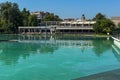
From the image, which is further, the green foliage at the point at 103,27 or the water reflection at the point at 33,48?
the green foliage at the point at 103,27

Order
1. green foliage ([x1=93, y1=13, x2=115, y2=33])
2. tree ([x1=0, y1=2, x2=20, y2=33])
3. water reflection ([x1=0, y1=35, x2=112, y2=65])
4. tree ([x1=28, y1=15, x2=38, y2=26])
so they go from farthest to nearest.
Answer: tree ([x1=28, y1=15, x2=38, y2=26]) < tree ([x1=0, y1=2, x2=20, y2=33]) < green foliage ([x1=93, y1=13, x2=115, y2=33]) < water reflection ([x1=0, y1=35, x2=112, y2=65])

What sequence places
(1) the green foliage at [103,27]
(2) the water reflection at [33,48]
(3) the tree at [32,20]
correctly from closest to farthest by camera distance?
(2) the water reflection at [33,48] < (1) the green foliage at [103,27] < (3) the tree at [32,20]

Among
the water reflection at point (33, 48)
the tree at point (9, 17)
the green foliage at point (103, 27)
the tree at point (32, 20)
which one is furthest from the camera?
the tree at point (32, 20)

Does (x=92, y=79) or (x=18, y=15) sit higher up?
(x=18, y=15)

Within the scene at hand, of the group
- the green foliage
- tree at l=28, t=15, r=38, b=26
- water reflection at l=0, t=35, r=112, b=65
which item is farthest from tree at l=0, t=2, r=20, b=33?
water reflection at l=0, t=35, r=112, b=65

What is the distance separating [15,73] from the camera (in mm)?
11734

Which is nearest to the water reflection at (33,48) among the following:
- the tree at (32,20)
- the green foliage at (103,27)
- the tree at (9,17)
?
the green foliage at (103,27)

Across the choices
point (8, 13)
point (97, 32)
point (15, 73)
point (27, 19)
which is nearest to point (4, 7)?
point (8, 13)

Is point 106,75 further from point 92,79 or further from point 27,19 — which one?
point 27,19

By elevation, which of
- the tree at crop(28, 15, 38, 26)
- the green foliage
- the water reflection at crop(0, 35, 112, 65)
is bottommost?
the water reflection at crop(0, 35, 112, 65)

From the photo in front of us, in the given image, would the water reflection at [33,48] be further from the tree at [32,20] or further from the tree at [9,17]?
the tree at [32,20]

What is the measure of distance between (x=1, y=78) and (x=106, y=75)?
452 cm

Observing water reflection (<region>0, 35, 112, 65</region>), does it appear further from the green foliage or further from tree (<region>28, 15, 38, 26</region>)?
tree (<region>28, 15, 38, 26</region>)

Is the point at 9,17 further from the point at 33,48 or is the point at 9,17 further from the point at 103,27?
the point at 33,48
